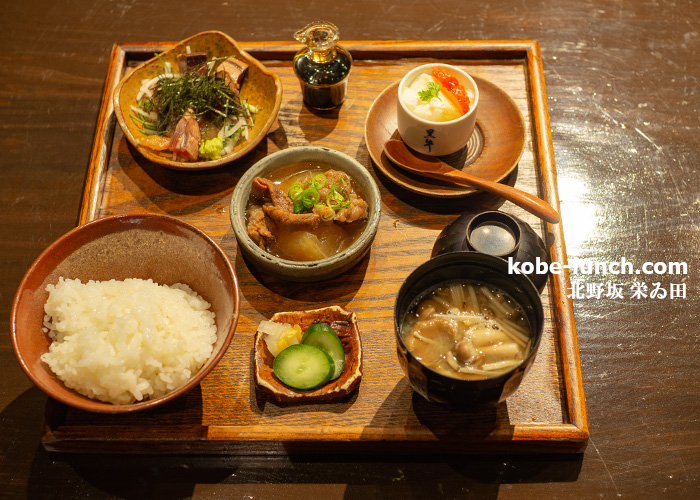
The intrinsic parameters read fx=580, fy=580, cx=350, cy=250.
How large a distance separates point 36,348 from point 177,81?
4.90ft

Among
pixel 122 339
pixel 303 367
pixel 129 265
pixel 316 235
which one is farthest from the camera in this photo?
pixel 316 235

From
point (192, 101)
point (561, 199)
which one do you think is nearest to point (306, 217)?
point (192, 101)

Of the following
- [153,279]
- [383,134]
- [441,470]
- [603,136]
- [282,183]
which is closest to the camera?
[441,470]

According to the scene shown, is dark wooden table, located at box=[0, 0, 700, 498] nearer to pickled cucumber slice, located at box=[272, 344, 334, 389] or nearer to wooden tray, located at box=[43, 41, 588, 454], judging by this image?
wooden tray, located at box=[43, 41, 588, 454]

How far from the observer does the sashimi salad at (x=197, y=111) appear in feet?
9.03

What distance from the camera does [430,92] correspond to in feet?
8.66

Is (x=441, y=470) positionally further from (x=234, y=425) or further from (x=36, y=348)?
(x=36, y=348)

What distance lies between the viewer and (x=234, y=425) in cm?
212

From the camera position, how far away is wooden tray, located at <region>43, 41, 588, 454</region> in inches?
83.0

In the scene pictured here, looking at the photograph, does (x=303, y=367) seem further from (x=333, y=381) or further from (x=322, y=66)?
(x=322, y=66)

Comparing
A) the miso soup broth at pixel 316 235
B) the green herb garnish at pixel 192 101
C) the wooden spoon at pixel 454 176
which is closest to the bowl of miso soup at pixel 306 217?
the miso soup broth at pixel 316 235

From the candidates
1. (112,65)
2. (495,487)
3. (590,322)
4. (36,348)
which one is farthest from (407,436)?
(112,65)

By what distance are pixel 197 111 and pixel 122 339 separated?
51.6 inches

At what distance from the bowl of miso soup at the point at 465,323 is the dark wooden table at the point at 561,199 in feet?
1.61
